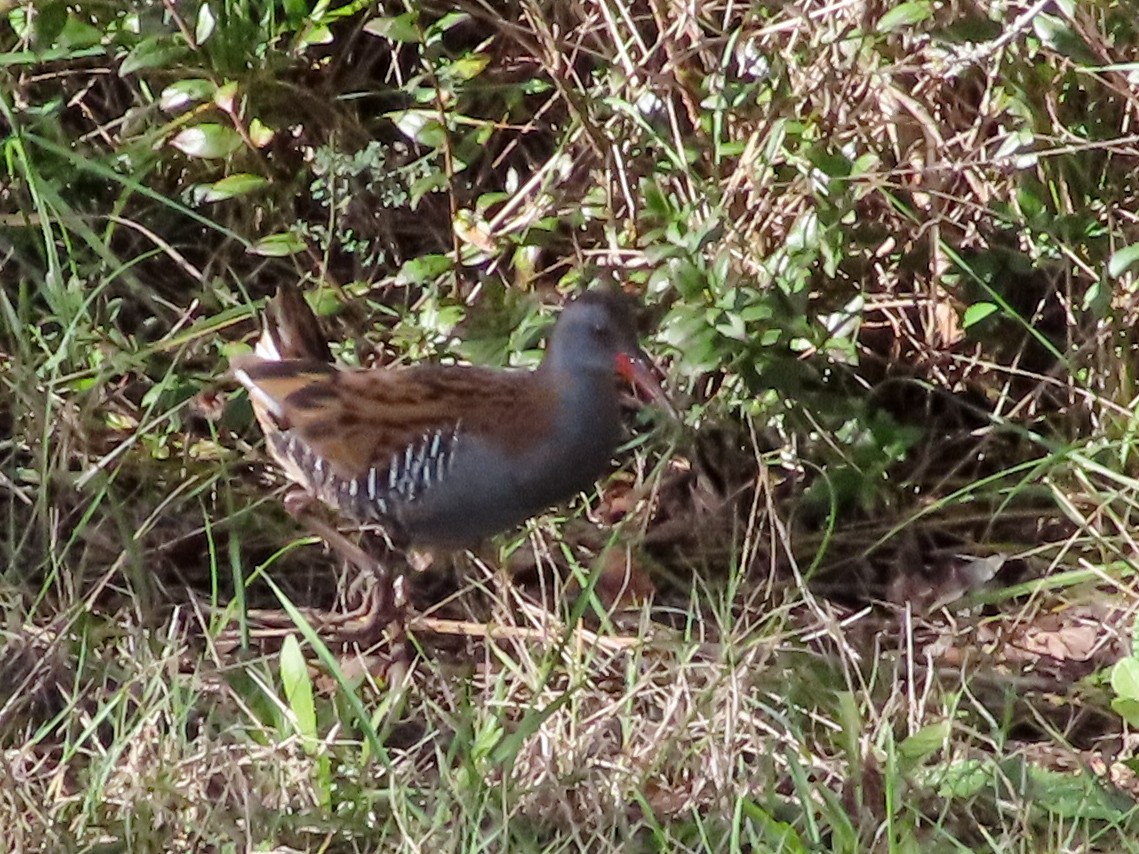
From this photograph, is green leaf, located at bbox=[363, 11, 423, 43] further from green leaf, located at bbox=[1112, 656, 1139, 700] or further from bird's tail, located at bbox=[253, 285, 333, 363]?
green leaf, located at bbox=[1112, 656, 1139, 700]

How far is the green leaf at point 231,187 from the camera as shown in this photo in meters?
4.00

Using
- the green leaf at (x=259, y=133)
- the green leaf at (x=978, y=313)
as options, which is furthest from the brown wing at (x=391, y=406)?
the green leaf at (x=978, y=313)

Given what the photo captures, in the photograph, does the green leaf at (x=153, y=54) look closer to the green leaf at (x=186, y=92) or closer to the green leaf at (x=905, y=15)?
the green leaf at (x=186, y=92)

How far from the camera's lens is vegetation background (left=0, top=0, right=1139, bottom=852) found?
320 cm

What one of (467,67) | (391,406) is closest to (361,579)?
(391,406)

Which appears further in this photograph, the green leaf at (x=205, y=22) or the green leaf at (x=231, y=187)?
the green leaf at (x=231, y=187)

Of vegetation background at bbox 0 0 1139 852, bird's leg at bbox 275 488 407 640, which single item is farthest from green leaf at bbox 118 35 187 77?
bird's leg at bbox 275 488 407 640

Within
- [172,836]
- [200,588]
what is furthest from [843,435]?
[172,836]

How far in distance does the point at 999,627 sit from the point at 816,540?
17.0 inches

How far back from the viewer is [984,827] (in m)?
3.05

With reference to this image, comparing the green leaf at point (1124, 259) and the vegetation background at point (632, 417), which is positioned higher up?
the green leaf at point (1124, 259)

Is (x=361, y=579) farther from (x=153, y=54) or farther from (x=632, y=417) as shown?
(x=153, y=54)

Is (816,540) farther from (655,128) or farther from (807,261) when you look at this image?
(655,128)

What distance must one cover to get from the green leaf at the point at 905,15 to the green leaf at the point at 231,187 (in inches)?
53.0
